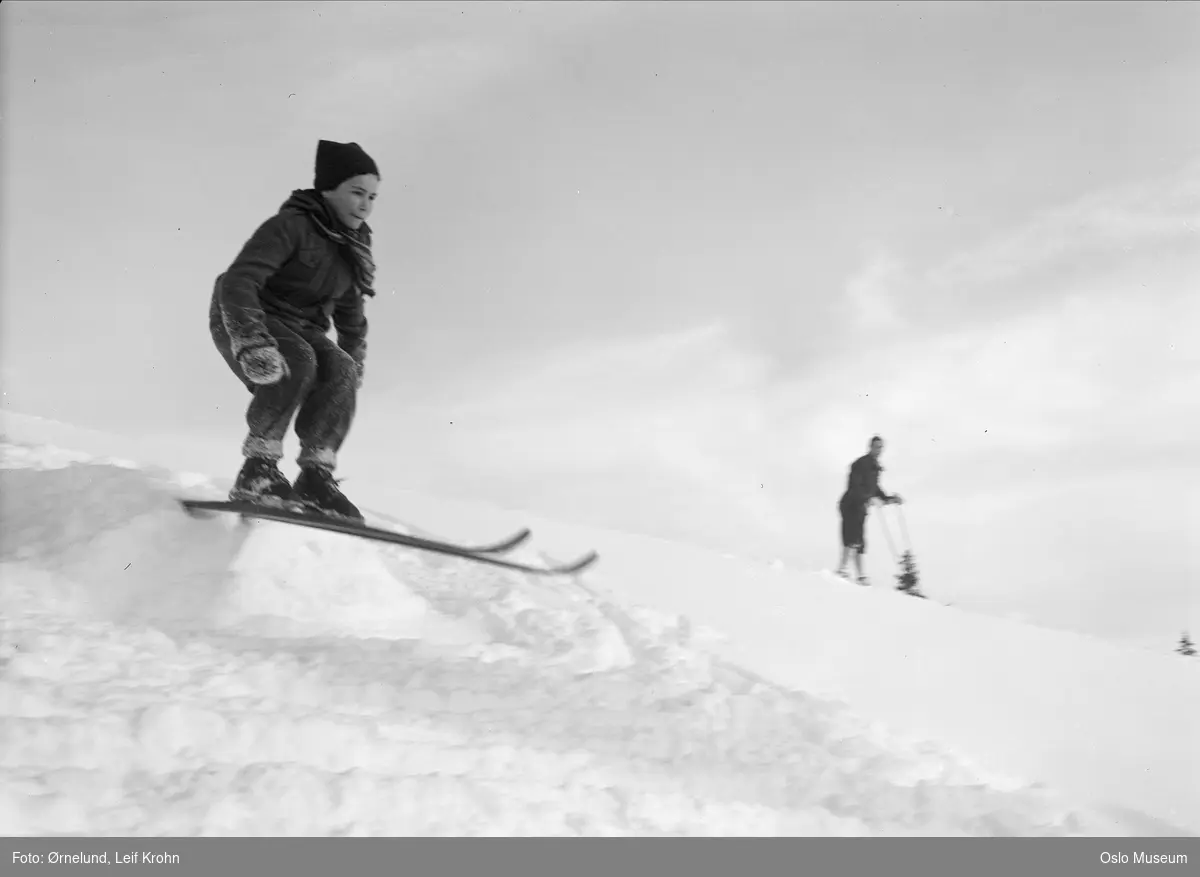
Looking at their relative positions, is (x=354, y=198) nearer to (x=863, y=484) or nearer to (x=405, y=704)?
(x=405, y=704)

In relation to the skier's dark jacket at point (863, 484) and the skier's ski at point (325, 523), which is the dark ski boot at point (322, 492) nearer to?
the skier's ski at point (325, 523)

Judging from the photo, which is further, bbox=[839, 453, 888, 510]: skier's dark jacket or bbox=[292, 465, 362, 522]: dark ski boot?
bbox=[839, 453, 888, 510]: skier's dark jacket

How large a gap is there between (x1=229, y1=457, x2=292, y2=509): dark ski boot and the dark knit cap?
4.47 feet

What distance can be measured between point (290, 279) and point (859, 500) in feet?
24.1

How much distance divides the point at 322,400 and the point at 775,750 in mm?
2738

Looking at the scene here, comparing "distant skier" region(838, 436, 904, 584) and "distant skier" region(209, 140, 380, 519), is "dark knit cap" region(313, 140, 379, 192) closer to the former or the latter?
"distant skier" region(209, 140, 380, 519)

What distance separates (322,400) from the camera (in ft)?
14.5

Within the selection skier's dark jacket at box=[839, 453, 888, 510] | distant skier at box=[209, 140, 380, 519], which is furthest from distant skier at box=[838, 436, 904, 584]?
distant skier at box=[209, 140, 380, 519]

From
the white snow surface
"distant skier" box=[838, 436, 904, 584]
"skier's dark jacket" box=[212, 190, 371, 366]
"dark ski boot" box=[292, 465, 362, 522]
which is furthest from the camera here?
"distant skier" box=[838, 436, 904, 584]

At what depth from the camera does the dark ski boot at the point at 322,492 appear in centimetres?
437

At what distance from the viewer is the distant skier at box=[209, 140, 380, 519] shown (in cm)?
404

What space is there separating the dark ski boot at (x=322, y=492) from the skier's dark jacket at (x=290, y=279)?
2.39ft

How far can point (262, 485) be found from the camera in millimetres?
4195
